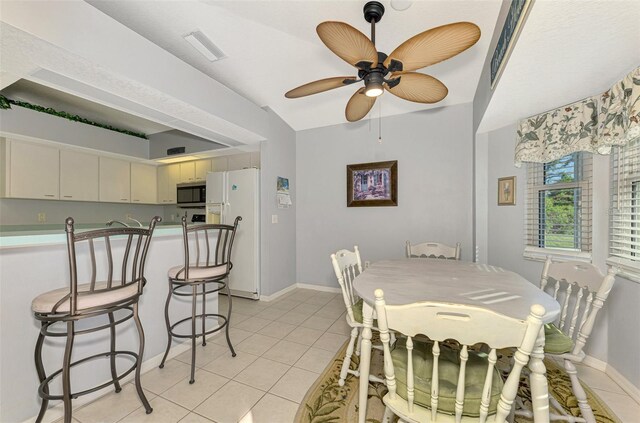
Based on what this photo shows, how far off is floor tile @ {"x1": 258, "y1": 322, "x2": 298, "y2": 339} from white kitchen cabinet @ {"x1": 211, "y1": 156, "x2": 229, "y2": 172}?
104 inches

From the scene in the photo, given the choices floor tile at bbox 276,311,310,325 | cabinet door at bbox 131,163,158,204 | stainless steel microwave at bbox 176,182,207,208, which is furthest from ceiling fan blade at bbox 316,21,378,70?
cabinet door at bbox 131,163,158,204

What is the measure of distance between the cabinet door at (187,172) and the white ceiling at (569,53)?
4.41 m

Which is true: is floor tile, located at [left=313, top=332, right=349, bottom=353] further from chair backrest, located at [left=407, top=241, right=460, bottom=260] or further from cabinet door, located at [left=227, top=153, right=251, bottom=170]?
cabinet door, located at [left=227, top=153, right=251, bottom=170]

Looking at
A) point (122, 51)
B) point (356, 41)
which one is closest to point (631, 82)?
point (356, 41)

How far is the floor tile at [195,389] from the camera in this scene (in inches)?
66.0

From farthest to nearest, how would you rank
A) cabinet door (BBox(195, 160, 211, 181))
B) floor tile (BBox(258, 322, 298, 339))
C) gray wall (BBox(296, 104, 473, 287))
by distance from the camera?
1. cabinet door (BBox(195, 160, 211, 181))
2. gray wall (BBox(296, 104, 473, 287))
3. floor tile (BBox(258, 322, 298, 339))

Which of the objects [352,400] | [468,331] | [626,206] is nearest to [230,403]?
[352,400]

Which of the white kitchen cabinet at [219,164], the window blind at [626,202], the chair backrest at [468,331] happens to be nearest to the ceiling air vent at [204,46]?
the white kitchen cabinet at [219,164]

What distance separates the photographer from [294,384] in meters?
1.83

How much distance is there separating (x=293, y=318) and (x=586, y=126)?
323 cm

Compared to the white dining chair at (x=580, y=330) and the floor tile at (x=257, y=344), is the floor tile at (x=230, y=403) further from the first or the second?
the white dining chair at (x=580, y=330)

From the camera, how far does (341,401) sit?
1.66m

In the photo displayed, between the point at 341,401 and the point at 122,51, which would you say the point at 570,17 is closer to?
the point at 341,401

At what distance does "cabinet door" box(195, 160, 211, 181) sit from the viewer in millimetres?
4449
